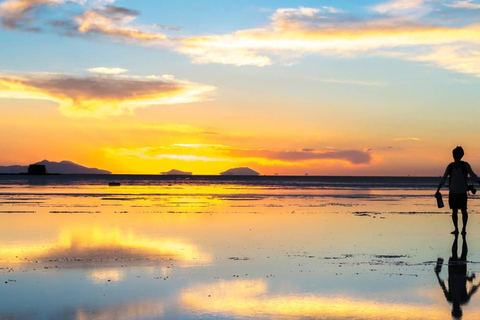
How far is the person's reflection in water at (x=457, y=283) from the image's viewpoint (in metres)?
8.44

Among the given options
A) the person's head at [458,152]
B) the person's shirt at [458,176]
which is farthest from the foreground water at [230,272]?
the person's head at [458,152]

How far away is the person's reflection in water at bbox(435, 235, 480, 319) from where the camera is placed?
8438 millimetres

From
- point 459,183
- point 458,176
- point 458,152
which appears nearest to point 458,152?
point 458,152

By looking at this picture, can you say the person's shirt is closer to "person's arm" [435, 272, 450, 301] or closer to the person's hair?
the person's hair

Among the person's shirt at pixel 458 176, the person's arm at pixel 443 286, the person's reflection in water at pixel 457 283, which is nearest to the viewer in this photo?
the person's reflection in water at pixel 457 283

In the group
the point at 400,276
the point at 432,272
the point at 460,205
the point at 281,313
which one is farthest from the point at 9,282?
the point at 460,205

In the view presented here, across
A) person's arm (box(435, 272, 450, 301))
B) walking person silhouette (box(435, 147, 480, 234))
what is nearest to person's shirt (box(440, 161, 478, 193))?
walking person silhouette (box(435, 147, 480, 234))

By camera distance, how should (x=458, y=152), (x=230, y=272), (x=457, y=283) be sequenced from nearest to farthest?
(x=457, y=283)
(x=230, y=272)
(x=458, y=152)

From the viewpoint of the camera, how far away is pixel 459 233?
1808 cm

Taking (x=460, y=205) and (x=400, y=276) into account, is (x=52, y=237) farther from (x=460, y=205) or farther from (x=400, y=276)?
(x=460, y=205)

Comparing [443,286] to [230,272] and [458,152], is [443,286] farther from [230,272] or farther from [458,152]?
[458,152]

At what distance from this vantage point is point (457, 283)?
9.96 metres

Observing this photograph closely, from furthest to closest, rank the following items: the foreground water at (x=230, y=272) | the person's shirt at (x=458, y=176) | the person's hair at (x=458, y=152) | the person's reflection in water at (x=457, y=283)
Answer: the person's shirt at (x=458, y=176) → the person's hair at (x=458, y=152) → the person's reflection in water at (x=457, y=283) → the foreground water at (x=230, y=272)

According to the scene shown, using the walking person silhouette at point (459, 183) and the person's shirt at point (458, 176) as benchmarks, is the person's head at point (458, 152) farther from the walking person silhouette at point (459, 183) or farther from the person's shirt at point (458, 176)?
the person's shirt at point (458, 176)
